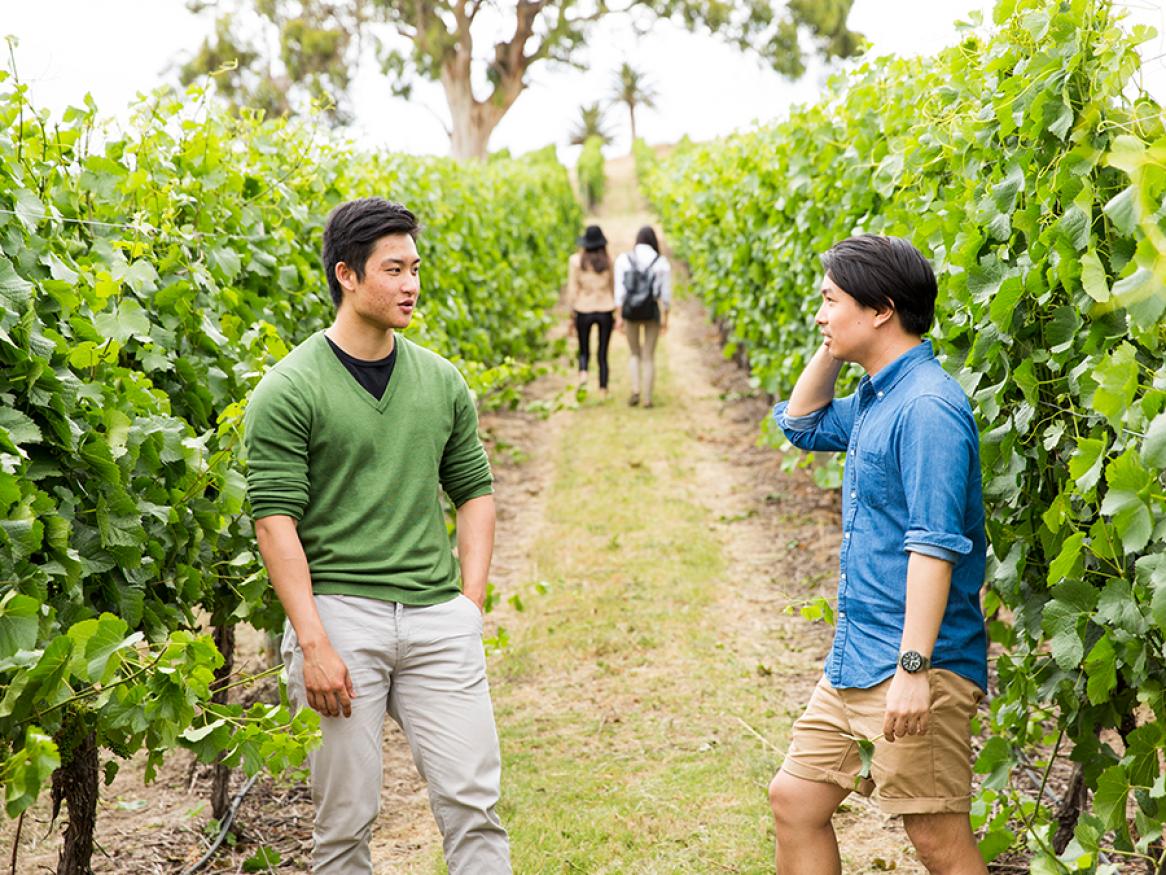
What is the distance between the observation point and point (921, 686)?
2.73 metres

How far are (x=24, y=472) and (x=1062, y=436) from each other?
8.26ft

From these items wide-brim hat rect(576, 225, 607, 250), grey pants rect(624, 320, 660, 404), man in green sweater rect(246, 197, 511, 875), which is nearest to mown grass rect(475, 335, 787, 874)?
man in green sweater rect(246, 197, 511, 875)

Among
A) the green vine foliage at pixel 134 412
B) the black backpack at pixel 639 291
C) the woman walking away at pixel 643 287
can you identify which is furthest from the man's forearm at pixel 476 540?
the black backpack at pixel 639 291

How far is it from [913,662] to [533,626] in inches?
165

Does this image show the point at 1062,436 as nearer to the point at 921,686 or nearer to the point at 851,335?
the point at 851,335

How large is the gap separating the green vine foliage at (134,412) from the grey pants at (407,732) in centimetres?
21

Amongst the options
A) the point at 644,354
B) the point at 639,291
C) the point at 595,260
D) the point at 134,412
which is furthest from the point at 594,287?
the point at 134,412

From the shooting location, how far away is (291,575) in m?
3.01

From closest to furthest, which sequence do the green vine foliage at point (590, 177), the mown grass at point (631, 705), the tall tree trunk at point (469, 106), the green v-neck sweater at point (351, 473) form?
the green v-neck sweater at point (351, 473)
the mown grass at point (631, 705)
the tall tree trunk at point (469, 106)
the green vine foliage at point (590, 177)

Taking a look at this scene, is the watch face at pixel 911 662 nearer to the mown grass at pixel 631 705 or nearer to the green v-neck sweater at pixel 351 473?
the green v-neck sweater at pixel 351 473

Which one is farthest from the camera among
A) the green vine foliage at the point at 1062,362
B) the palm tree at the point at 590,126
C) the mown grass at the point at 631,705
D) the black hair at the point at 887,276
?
the palm tree at the point at 590,126

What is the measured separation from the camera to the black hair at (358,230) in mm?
3201

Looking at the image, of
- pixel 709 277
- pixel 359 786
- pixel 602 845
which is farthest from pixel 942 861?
pixel 709 277

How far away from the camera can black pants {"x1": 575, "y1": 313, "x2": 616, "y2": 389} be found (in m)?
12.5
